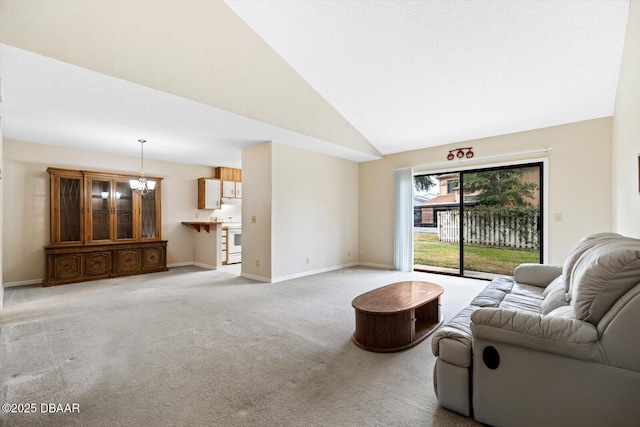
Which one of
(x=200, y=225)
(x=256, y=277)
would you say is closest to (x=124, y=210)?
(x=200, y=225)

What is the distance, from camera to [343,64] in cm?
408

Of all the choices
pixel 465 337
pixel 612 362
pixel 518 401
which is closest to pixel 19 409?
pixel 465 337

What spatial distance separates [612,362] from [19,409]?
3240mm

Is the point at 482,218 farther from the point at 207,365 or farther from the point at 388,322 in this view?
the point at 207,365

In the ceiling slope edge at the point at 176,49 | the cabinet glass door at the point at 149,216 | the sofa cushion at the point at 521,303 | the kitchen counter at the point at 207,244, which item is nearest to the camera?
the sofa cushion at the point at 521,303

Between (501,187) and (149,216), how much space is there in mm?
7230

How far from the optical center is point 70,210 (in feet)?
17.6

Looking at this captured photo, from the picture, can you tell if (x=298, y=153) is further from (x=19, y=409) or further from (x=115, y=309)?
(x=19, y=409)

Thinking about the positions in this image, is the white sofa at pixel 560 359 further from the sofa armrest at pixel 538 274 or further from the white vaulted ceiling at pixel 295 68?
the white vaulted ceiling at pixel 295 68

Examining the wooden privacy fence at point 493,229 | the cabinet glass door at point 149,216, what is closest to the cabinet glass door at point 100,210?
the cabinet glass door at point 149,216

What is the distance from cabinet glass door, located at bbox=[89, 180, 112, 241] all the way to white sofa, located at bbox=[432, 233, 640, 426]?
6340 mm

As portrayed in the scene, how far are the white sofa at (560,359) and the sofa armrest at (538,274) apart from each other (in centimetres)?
159

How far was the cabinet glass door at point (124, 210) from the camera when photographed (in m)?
5.90

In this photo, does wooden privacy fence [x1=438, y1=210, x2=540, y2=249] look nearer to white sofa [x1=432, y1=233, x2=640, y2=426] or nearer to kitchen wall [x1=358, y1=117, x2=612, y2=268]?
kitchen wall [x1=358, y1=117, x2=612, y2=268]
